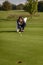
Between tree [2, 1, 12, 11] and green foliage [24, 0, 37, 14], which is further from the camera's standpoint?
tree [2, 1, 12, 11]

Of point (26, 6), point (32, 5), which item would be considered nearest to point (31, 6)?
point (32, 5)

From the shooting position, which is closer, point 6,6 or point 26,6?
point 26,6

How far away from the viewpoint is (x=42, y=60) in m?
8.07

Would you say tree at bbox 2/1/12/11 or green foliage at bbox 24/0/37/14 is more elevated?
green foliage at bbox 24/0/37/14

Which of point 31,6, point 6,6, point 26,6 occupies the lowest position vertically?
point 6,6

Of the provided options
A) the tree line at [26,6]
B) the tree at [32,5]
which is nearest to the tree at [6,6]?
the tree line at [26,6]

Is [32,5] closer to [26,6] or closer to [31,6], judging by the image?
[31,6]

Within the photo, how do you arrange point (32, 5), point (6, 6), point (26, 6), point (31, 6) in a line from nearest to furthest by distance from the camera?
point (31, 6)
point (32, 5)
point (26, 6)
point (6, 6)

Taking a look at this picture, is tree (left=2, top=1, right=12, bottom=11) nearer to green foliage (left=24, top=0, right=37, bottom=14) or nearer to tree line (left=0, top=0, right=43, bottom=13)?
tree line (left=0, top=0, right=43, bottom=13)

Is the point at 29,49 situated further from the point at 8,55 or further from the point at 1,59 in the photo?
the point at 1,59

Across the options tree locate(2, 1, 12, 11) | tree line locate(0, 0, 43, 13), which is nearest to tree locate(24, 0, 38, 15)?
tree line locate(0, 0, 43, 13)

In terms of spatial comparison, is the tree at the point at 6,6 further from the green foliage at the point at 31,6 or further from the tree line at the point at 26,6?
the green foliage at the point at 31,6

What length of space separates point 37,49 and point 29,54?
1060mm

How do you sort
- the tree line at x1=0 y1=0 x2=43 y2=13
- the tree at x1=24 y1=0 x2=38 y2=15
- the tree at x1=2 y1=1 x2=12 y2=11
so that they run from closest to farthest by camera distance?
the tree at x1=24 y1=0 x2=38 y2=15 → the tree line at x1=0 y1=0 x2=43 y2=13 → the tree at x1=2 y1=1 x2=12 y2=11
